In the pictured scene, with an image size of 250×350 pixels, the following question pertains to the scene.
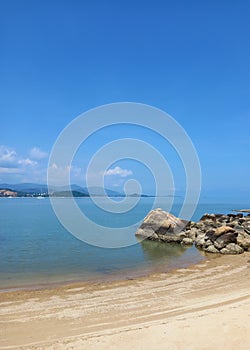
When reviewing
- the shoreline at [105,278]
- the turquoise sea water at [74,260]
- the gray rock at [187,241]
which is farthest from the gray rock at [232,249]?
the gray rock at [187,241]

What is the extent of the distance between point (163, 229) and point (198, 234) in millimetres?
3570

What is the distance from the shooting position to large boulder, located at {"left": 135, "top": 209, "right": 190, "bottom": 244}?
104 ft

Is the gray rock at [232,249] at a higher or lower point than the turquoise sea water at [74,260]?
higher

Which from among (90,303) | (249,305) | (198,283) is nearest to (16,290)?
(90,303)

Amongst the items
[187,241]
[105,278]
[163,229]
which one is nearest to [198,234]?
[187,241]

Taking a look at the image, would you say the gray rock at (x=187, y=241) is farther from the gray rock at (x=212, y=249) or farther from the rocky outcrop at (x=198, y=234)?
the gray rock at (x=212, y=249)

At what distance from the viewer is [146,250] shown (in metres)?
27.5

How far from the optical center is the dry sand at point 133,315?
8.17 metres

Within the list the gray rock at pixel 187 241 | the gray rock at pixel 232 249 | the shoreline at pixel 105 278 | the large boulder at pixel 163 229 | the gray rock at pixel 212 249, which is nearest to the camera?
the shoreline at pixel 105 278

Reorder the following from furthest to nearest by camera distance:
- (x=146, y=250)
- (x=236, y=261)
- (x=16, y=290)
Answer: (x=146, y=250), (x=236, y=261), (x=16, y=290)

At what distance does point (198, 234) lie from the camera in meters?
31.9

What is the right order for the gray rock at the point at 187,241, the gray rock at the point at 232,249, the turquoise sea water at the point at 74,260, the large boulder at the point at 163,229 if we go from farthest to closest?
the large boulder at the point at 163,229
the gray rock at the point at 187,241
the gray rock at the point at 232,249
the turquoise sea water at the point at 74,260

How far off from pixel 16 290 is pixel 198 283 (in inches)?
336

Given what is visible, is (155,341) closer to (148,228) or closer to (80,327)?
(80,327)
